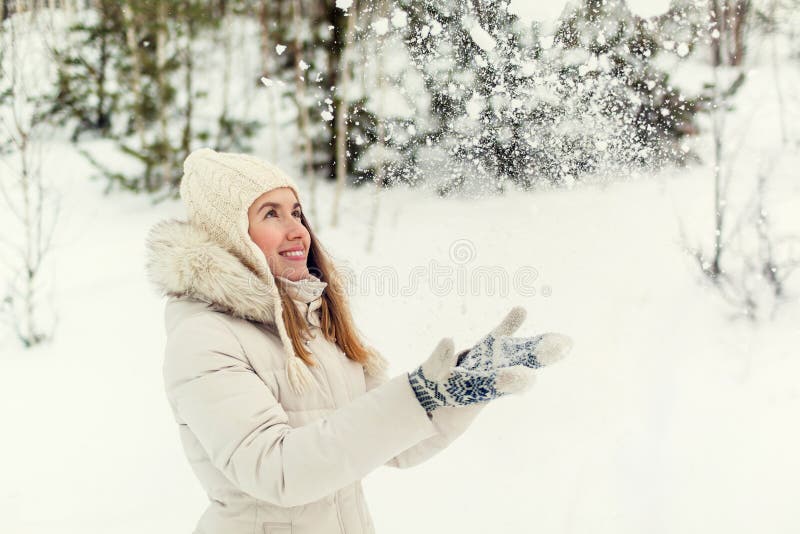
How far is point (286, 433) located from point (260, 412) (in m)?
0.06

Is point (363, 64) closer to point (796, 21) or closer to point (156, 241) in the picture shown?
point (796, 21)

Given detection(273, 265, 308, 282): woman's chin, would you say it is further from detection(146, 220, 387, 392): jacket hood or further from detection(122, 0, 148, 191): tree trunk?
detection(122, 0, 148, 191): tree trunk

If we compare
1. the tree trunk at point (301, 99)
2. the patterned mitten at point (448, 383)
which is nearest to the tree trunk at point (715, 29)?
the tree trunk at point (301, 99)

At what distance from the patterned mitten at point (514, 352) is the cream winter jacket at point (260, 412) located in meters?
A: 0.10

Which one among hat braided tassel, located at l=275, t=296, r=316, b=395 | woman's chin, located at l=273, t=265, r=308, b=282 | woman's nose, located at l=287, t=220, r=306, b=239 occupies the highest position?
woman's nose, located at l=287, t=220, r=306, b=239

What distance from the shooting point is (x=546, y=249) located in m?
3.58

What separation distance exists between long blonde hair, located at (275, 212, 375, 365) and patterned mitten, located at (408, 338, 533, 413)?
33 centimetres

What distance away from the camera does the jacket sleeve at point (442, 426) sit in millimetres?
995

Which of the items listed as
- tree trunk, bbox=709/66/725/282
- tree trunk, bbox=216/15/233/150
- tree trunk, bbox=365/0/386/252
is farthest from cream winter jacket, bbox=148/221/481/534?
tree trunk, bbox=216/15/233/150

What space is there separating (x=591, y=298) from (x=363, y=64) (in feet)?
6.77

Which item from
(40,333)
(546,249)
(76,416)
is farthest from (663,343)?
(40,333)

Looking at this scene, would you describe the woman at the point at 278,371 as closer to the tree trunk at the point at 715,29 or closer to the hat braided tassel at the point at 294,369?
the hat braided tassel at the point at 294,369

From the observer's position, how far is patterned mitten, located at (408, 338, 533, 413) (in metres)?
0.90

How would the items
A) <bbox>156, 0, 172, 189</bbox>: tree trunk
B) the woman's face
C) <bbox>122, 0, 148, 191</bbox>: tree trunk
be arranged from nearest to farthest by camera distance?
the woman's face < <bbox>156, 0, 172, 189</bbox>: tree trunk < <bbox>122, 0, 148, 191</bbox>: tree trunk
